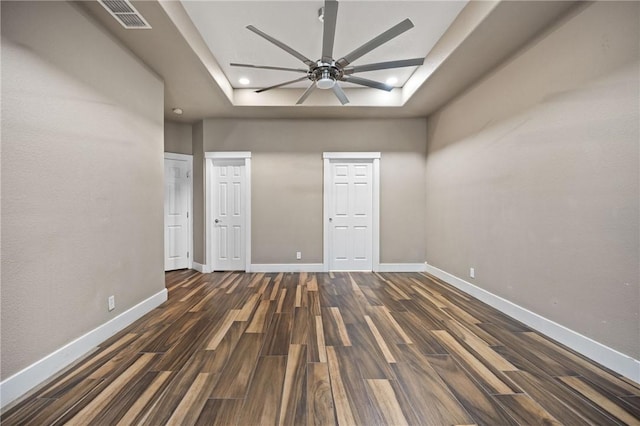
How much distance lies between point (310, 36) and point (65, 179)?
266 cm

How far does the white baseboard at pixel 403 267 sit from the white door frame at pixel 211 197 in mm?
2512

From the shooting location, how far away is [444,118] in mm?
4188

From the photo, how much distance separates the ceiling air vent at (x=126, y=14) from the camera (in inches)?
77.9

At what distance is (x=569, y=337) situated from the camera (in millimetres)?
2131

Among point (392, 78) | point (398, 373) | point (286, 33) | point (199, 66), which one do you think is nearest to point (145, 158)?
point (199, 66)

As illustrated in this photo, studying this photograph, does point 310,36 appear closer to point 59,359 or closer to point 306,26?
point 306,26

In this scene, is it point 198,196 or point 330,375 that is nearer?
point 330,375

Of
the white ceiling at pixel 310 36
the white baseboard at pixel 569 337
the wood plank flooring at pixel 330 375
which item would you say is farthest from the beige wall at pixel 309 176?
the wood plank flooring at pixel 330 375

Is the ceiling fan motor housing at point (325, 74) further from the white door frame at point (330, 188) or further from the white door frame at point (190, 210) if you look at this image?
the white door frame at point (190, 210)

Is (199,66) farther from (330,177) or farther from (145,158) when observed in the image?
(330,177)

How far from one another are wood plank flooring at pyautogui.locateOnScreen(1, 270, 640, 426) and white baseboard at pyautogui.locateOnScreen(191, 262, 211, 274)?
183cm

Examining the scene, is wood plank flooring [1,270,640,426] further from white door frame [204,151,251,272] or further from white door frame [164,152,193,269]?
white door frame [164,152,193,269]

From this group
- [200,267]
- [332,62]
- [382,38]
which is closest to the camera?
[382,38]

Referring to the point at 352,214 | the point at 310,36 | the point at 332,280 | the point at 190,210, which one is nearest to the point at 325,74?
the point at 310,36
